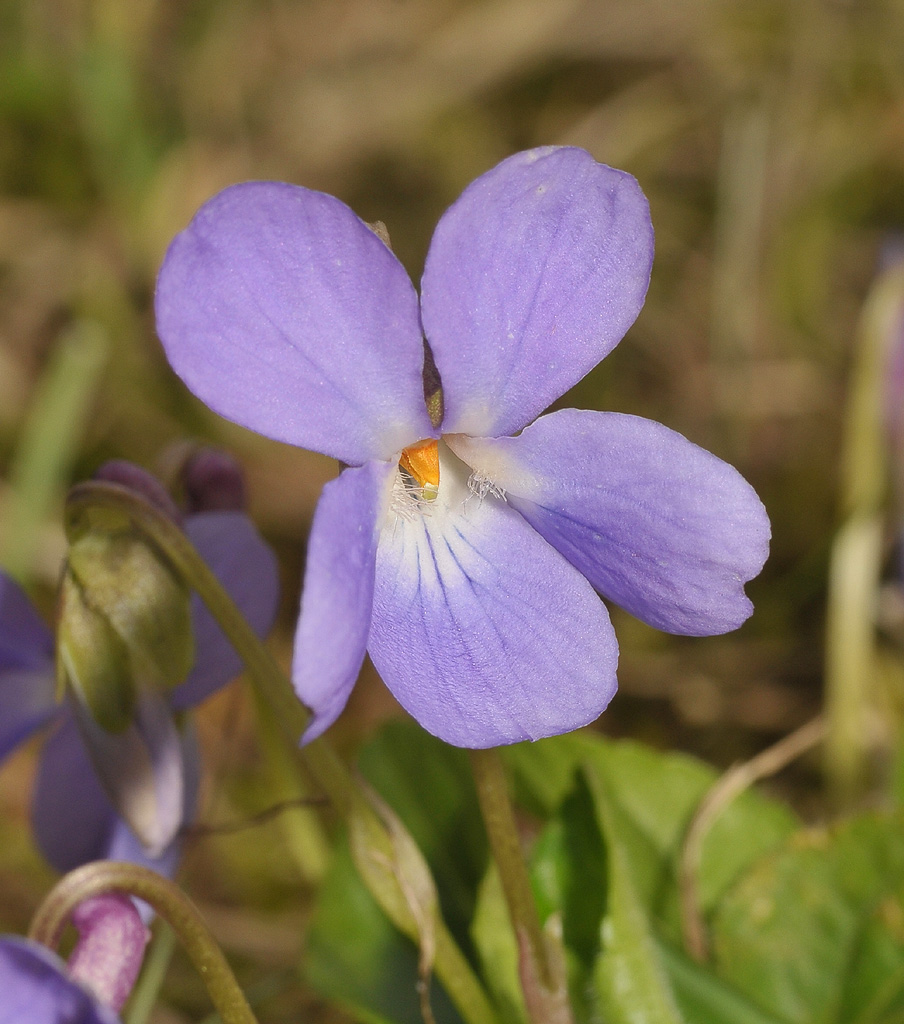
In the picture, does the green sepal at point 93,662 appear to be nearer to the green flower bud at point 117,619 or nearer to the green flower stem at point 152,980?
the green flower bud at point 117,619

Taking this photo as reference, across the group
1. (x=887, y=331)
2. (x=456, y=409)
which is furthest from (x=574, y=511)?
(x=887, y=331)

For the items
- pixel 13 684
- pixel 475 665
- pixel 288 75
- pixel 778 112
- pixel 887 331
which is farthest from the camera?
pixel 288 75

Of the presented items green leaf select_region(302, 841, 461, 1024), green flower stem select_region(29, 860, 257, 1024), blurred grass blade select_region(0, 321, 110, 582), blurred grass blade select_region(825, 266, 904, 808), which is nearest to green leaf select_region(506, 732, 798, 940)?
green leaf select_region(302, 841, 461, 1024)

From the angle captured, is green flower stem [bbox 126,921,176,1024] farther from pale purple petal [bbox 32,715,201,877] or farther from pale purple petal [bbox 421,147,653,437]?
pale purple petal [bbox 421,147,653,437]

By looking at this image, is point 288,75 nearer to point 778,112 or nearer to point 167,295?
point 778,112

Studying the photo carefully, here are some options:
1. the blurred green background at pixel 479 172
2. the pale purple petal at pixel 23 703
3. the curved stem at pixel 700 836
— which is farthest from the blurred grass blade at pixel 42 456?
the curved stem at pixel 700 836

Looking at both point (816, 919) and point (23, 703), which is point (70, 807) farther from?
point (816, 919)

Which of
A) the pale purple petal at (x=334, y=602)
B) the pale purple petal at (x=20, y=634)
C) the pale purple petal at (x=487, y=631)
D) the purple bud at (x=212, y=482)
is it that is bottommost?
the pale purple petal at (x=20, y=634)
